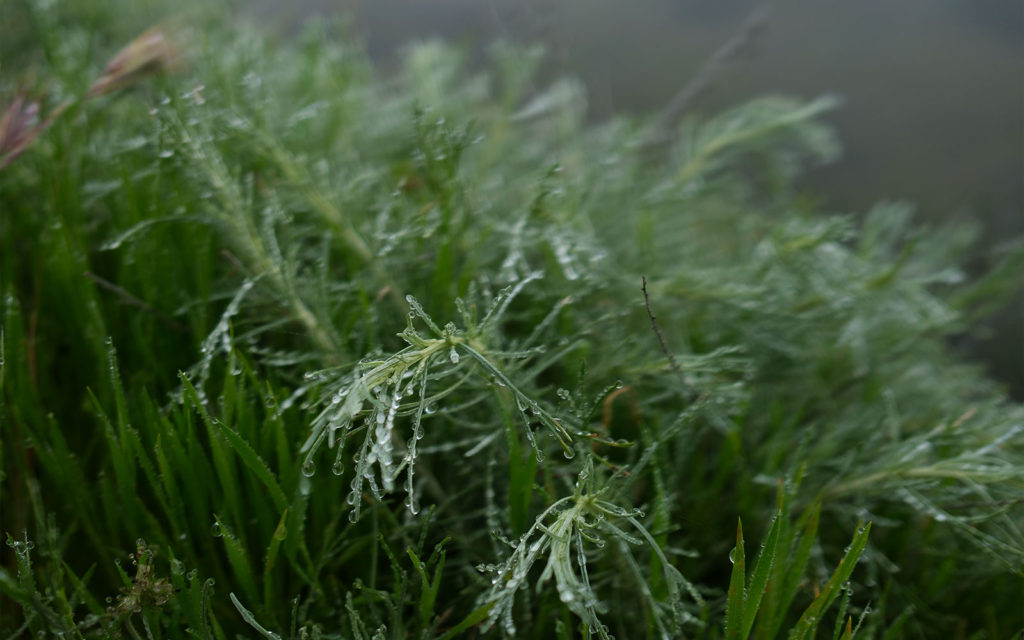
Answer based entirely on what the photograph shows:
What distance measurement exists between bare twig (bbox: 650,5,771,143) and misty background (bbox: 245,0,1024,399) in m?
0.83

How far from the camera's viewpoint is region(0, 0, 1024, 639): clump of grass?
1.96 ft

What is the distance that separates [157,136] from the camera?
76 centimetres

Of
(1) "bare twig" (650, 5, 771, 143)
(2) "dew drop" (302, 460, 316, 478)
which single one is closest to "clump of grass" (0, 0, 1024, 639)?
→ (2) "dew drop" (302, 460, 316, 478)

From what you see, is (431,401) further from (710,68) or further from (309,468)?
(710,68)

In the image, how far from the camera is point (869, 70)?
2.46 m

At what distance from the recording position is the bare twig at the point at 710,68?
1.30 metres

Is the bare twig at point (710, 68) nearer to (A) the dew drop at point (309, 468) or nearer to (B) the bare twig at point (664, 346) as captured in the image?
(B) the bare twig at point (664, 346)

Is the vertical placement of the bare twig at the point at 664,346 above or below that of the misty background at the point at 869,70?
above

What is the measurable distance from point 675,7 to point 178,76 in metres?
1.92

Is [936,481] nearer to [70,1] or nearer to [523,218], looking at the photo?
[523,218]

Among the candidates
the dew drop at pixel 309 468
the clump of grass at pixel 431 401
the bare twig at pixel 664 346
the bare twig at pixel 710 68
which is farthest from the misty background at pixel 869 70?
the dew drop at pixel 309 468

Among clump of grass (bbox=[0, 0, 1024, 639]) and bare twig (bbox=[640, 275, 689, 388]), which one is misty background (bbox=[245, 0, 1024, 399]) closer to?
clump of grass (bbox=[0, 0, 1024, 639])

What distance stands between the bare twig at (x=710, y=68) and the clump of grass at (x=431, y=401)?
0.22 metres

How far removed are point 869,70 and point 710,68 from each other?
4.54ft
